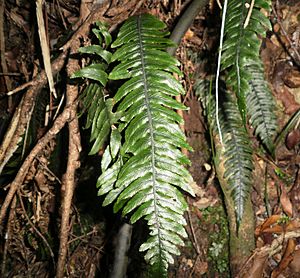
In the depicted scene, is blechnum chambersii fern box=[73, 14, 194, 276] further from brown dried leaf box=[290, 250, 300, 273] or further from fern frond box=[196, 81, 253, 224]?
brown dried leaf box=[290, 250, 300, 273]

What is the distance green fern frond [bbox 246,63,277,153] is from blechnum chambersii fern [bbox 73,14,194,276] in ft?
2.76

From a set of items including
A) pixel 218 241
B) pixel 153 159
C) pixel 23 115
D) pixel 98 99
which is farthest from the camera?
pixel 218 241

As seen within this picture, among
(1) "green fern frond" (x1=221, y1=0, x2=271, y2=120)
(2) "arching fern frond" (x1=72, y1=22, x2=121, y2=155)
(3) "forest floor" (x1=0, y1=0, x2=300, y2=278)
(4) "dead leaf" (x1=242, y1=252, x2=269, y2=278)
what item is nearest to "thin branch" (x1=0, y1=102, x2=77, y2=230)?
(2) "arching fern frond" (x1=72, y1=22, x2=121, y2=155)

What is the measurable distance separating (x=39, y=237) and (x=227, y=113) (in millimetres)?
1349

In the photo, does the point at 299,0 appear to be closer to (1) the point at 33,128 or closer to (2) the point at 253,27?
(2) the point at 253,27

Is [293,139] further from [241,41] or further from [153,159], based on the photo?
[153,159]

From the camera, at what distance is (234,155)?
1823 millimetres

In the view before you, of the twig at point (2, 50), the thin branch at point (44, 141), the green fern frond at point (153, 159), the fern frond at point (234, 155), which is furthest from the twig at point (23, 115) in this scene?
the fern frond at point (234, 155)

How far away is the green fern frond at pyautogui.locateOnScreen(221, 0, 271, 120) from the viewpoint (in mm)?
1047

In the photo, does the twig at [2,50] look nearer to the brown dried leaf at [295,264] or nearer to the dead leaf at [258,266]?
the dead leaf at [258,266]

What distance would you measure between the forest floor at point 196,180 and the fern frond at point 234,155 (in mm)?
110

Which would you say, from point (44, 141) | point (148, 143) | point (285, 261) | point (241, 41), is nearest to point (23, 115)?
point (44, 141)

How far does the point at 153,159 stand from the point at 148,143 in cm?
5

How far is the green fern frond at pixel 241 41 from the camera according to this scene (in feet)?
3.43
